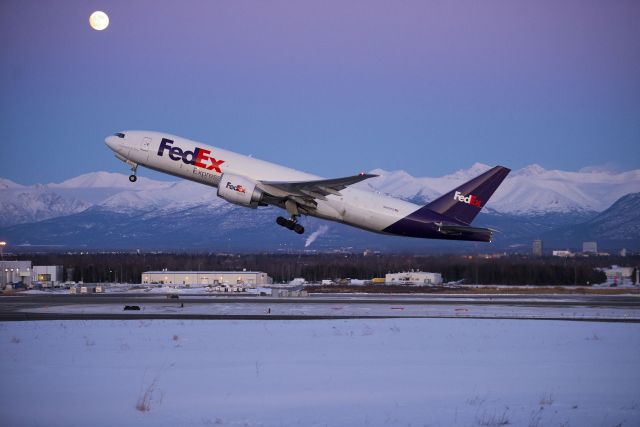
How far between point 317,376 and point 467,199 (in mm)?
26567

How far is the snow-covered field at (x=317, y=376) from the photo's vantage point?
1958 cm

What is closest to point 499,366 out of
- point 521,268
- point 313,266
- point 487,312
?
point 487,312

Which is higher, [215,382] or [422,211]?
[422,211]

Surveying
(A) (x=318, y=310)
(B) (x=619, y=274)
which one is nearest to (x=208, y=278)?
(B) (x=619, y=274)

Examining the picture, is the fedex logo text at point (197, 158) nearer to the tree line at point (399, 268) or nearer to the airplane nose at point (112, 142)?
the airplane nose at point (112, 142)

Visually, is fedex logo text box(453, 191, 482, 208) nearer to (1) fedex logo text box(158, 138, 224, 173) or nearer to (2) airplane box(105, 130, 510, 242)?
(2) airplane box(105, 130, 510, 242)

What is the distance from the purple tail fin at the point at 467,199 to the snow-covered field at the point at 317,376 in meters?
10.8

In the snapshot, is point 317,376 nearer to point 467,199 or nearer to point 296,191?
point 296,191

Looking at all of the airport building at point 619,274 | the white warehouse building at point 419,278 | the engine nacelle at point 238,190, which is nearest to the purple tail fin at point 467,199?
the engine nacelle at point 238,190

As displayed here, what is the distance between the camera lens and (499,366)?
2770cm

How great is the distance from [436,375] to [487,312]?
91.1 ft

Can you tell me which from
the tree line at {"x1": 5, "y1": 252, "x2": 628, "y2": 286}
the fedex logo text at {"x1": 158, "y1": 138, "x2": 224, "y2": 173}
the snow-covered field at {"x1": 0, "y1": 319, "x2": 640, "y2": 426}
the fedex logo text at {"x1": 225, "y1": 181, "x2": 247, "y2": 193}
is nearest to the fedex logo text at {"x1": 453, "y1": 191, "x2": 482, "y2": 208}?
the snow-covered field at {"x1": 0, "y1": 319, "x2": 640, "y2": 426}

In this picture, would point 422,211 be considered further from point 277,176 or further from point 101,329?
point 101,329

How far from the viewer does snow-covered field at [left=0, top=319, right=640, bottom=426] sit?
1958cm
